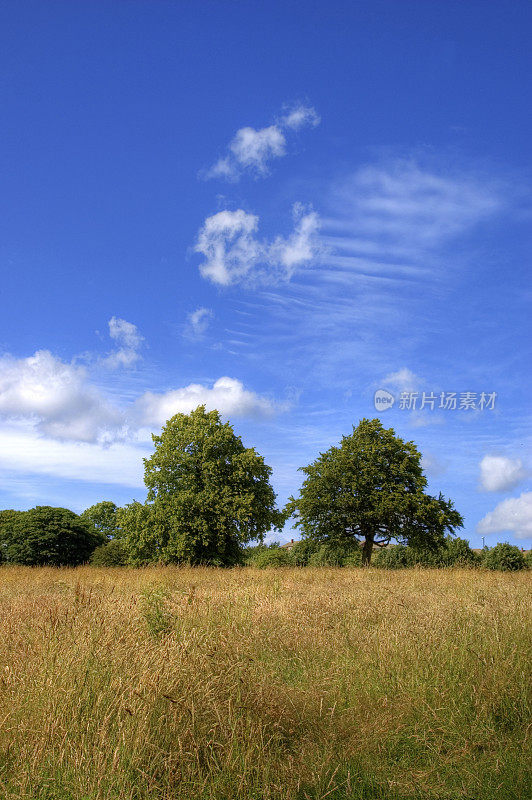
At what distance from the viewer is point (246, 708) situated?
4.96 meters

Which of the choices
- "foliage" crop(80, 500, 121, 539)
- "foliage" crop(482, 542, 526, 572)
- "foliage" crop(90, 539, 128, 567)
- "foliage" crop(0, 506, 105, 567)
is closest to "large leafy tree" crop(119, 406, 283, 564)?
"foliage" crop(90, 539, 128, 567)

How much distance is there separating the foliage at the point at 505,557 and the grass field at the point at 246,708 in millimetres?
26982

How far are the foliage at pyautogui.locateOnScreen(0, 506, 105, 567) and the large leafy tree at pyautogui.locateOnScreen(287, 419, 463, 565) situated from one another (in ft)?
63.7

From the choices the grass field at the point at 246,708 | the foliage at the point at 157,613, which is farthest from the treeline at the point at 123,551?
the grass field at the point at 246,708

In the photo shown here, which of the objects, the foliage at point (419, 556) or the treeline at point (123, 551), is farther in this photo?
the foliage at point (419, 556)

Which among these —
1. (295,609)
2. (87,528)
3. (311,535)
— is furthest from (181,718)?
(87,528)

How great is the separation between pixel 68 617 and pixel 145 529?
84.4 feet

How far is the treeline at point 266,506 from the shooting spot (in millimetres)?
29594

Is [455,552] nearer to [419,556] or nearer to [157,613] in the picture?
[419,556]

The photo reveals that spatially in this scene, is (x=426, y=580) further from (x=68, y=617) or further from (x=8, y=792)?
(x=8, y=792)

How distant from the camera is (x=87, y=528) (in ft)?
143

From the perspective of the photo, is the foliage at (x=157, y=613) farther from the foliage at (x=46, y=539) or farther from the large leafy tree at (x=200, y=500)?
the foliage at (x=46, y=539)

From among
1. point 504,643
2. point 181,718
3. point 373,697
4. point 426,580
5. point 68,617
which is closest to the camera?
point 181,718

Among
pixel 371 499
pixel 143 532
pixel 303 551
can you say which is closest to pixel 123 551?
pixel 143 532
